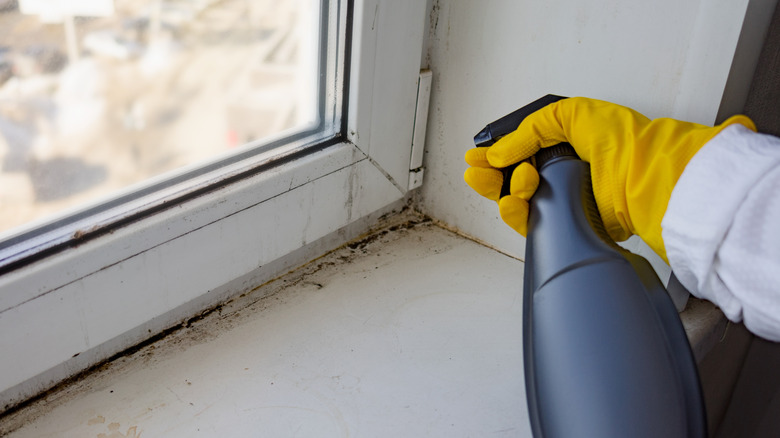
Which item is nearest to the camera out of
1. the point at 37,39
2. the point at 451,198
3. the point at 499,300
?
the point at 37,39

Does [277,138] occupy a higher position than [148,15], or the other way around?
[148,15]

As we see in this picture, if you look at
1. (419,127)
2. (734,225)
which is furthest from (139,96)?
(734,225)

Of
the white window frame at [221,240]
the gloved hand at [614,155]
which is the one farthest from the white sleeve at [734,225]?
the white window frame at [221,240]

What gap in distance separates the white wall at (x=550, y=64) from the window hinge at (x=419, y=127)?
0.01m

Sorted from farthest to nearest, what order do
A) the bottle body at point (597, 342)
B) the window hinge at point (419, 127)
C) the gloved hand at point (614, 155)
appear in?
the window hinge at point (419, 127) → the gloved hand at point (614, 155) → the bottle body at point (597, 342)

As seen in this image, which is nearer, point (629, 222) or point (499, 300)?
point (629, 222)

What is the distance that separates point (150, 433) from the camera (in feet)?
1.77

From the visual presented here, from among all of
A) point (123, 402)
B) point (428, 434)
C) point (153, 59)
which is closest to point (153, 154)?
Answer: point (153, 59)

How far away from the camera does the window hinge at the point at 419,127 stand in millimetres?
808

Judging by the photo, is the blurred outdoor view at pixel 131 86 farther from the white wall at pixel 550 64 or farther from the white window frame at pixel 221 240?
the white wall at pixel 550 64

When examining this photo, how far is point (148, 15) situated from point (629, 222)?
0.48 m

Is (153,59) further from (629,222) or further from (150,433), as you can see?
(629,222)

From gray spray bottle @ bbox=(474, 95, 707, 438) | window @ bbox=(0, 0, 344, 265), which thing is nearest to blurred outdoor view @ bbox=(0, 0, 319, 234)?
window @ bbox=(0, 0, 344, 265)

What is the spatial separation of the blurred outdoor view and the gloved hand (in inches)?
10.0
